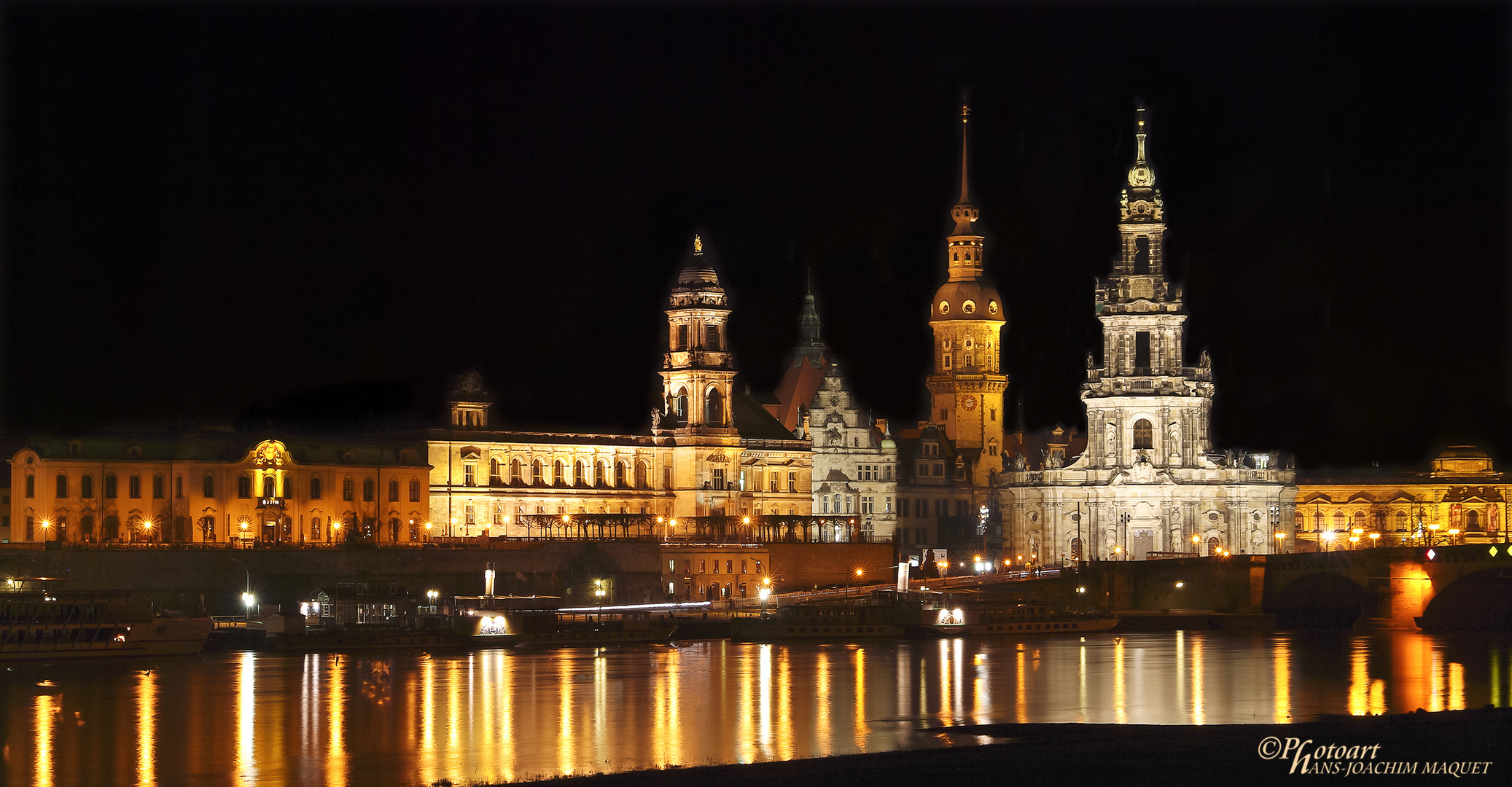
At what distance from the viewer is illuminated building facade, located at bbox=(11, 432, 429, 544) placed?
135 m

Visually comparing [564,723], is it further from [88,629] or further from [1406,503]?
[1406,503]

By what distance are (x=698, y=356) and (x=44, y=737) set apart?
8337 cm

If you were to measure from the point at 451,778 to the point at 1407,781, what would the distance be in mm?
25711

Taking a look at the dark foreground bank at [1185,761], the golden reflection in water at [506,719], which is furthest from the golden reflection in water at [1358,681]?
the golden reflection in water at [506,719]

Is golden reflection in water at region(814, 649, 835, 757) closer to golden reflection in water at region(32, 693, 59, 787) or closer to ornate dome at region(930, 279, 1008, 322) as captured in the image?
golden reflection in water at region(32, 693, 59, 787)

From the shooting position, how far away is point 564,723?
80062 millimetres

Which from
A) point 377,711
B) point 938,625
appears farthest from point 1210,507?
point 377,711

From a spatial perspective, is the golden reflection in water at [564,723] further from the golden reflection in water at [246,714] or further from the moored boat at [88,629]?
the moored boat at [88,629]

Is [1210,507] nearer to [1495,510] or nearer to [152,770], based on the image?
[1495,510]

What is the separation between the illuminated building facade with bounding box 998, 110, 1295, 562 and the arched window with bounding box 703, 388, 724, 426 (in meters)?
26.1

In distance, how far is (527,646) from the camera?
11731 cm

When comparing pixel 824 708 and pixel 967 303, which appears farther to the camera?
pixel 967 303

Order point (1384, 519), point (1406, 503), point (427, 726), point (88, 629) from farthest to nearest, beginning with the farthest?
point (1406, 503), point (1384, 519), point (88, 629), point (427, 726)

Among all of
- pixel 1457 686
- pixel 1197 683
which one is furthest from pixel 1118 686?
pixel 1457 686
